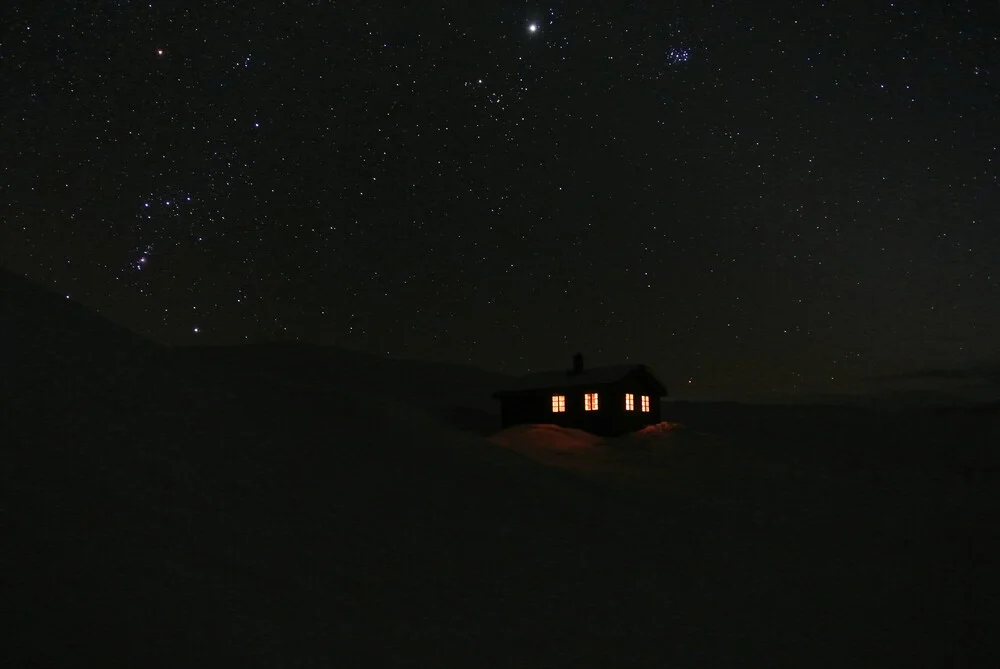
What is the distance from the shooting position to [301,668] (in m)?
8.85

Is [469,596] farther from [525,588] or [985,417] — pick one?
[985,417]

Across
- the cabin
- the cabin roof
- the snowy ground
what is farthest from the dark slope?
the snowy ground

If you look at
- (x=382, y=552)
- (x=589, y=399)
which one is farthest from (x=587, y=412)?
(x=382, y=552)

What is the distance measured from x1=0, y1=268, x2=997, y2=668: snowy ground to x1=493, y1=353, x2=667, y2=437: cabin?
14972 millimetres

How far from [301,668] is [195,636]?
1397mm

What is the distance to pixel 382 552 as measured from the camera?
13.6m

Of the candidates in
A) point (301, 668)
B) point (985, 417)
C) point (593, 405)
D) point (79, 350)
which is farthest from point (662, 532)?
point (985, 417)

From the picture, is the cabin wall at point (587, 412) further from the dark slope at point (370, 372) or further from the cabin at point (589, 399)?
the dark slope at point (370, 372)

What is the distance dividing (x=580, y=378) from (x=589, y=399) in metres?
1.74

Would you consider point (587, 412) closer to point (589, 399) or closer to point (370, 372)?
point (589, 399)

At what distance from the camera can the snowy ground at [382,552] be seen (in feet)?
30.8

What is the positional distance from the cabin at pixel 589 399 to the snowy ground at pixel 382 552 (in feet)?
49.1

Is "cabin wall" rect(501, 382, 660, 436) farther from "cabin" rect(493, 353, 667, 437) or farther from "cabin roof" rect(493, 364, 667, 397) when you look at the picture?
"cabin roof" rect(493, 364, 667, 397)

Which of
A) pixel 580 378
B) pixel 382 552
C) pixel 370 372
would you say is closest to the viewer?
pixel 382 552
